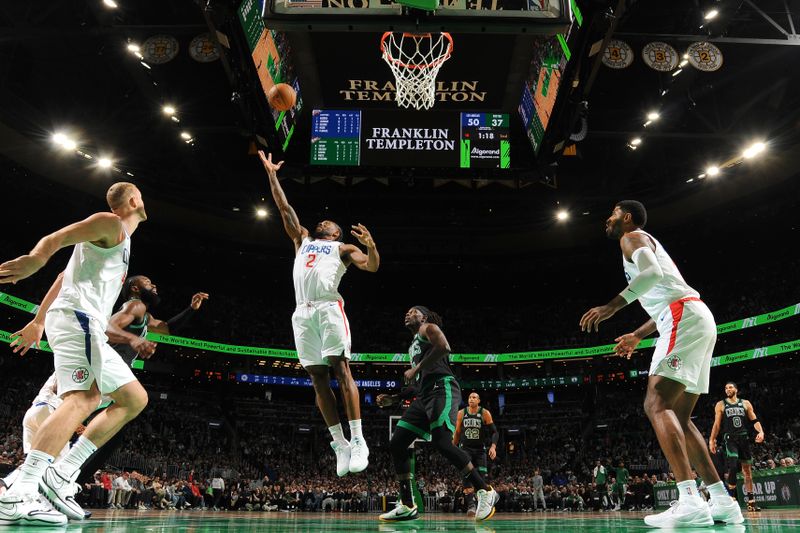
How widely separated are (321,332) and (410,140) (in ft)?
21.9

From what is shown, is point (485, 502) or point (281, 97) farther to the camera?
point (281, 97)

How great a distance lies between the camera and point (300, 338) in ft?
18.0

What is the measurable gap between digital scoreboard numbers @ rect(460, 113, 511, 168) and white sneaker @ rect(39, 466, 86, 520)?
8839 mm

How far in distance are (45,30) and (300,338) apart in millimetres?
10793

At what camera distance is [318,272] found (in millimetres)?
5523

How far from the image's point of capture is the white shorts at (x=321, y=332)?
17.5 ft

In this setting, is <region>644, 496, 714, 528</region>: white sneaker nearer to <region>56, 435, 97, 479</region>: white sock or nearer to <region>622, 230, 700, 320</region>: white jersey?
<region>622, 230, 700, 320</region>: white jersey

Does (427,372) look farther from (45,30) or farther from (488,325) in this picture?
(488,325)

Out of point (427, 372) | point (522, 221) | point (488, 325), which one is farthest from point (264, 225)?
point (427, 372)

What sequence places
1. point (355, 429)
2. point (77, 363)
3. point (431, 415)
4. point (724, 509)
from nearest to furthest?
point (77, 363) < point (724, 509) < point (355, 429) < point (431, 415)

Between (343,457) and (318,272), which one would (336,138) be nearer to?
(318,272)

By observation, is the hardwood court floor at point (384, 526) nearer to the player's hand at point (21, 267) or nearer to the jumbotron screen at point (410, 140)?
the player's hand at point (21, 267)

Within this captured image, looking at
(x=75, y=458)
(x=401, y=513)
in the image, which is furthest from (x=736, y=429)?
(x=75, y=458)

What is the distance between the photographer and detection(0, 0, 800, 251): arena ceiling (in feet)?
39.8
